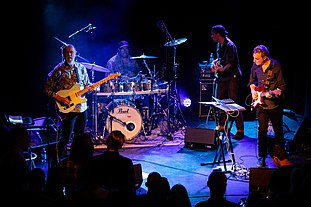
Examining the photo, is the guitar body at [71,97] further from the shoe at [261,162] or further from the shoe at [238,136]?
the shoe at [238,136]

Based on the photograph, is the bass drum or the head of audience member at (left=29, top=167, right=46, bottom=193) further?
the bass drum

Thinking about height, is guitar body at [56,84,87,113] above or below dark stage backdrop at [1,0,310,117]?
below

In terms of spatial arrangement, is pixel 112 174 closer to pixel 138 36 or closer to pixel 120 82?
pixel 120 82

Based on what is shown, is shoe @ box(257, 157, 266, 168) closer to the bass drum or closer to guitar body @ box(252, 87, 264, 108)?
guitar body @ box(252, 87, 264, 108)

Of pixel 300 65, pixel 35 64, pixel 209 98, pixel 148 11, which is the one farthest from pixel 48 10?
pixel 300 65

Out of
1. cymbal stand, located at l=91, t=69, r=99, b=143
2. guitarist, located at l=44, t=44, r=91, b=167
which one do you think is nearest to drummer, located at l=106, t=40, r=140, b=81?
cymbal stand, located at l=91, t=69, r=99, b=143

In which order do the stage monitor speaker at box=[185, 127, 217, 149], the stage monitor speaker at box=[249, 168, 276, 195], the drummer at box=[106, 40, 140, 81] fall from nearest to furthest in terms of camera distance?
the stage monitor speaker at box=[249, 168, 276, 195] < the stage monitor speaker at box=[185, 127, 217, 149] < the drummer at box=[106, 40, 140, 81]

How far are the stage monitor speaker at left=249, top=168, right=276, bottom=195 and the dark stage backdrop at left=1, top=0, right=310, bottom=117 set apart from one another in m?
4.72

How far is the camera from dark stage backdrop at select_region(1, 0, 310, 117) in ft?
35.2

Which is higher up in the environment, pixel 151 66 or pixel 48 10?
pixel 48 10

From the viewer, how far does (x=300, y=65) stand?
40.3 feet

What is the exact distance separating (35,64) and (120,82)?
235cm

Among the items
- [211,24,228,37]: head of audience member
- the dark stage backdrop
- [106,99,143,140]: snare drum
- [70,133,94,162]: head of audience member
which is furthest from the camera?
the dark stage backdrop

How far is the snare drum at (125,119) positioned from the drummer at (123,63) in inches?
59.2
